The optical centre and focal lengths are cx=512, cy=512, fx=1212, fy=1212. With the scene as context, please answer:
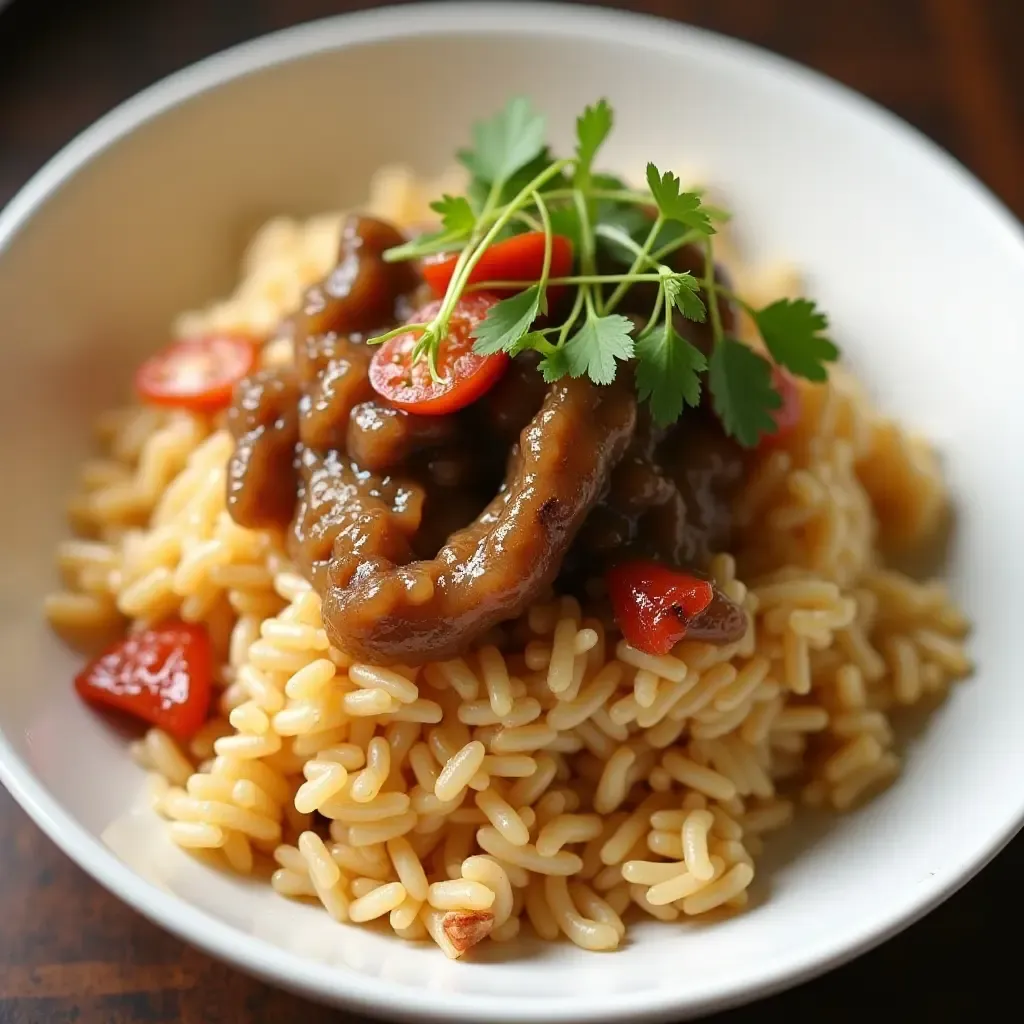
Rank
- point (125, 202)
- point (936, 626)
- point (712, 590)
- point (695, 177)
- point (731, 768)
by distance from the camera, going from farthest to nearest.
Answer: point (695, 177)
point (125, 202)
point (936, 626)
point (731, 768)
point (712, 590)

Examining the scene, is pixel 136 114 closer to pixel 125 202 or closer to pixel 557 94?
pixel 125 202

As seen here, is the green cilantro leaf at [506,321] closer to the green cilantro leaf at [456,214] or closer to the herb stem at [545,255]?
the herb stem at [545,255]

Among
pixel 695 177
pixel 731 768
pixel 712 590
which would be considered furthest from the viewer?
A: pixel 695 177

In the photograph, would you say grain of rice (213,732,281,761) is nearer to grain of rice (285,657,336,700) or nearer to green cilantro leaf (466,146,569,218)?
grain of rice (285,657,336,700)

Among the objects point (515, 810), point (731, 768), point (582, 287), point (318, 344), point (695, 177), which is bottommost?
point (515, 810)

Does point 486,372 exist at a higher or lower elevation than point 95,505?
higher

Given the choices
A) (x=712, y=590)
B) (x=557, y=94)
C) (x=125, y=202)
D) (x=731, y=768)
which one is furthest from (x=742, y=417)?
(x=125, y=202)
